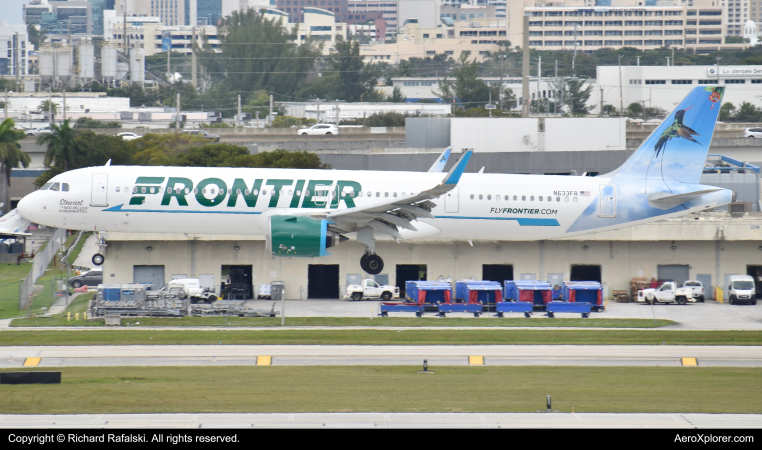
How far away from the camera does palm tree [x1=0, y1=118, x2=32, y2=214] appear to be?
8144cm

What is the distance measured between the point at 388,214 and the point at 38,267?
2690 cm

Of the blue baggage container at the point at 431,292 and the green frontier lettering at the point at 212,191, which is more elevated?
the green frontier lettering at the point at 212,191

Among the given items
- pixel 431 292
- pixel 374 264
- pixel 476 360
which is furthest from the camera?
pixel 431 292

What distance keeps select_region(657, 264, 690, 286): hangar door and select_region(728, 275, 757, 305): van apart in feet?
9.85

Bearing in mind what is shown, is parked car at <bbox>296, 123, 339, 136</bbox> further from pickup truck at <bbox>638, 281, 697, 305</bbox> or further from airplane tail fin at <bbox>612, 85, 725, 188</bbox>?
airplane tail fin at <bbox>612, 85, 725, 188</bbox>

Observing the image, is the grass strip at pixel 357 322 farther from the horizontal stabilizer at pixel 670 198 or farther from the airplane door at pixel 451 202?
the horizontal stabilizer at pixel 670 198

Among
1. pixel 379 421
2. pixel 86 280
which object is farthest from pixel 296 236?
pixel 86 280

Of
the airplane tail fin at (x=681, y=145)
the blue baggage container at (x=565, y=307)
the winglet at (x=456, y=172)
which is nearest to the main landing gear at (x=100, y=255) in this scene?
the winglet at (x=456, y=172)

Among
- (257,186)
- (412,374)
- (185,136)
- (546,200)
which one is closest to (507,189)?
(546,200)

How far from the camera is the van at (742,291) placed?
5478 centimetres

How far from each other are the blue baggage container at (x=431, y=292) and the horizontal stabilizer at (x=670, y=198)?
40.6 ft

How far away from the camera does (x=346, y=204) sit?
1655 inches

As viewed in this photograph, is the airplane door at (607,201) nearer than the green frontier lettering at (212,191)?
No

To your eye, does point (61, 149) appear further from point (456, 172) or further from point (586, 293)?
point (456, 172)
